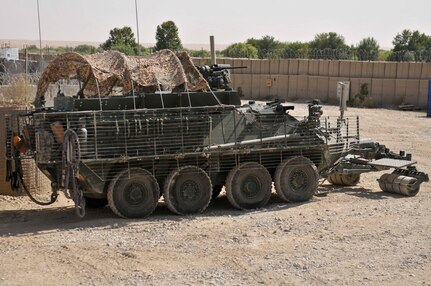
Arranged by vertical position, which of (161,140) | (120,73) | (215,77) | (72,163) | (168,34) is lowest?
(72,163)

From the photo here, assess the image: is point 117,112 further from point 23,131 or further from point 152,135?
point 23,131

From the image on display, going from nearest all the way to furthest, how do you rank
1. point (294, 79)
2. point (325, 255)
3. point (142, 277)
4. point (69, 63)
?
point (142, 277), point (325, 255), point (69, 63), point (294, 79)

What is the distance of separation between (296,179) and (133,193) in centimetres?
323

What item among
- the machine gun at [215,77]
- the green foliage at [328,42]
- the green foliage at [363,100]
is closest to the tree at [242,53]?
the green foliage at [328,42]

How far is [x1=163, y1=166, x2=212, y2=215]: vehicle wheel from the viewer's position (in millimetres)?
12359

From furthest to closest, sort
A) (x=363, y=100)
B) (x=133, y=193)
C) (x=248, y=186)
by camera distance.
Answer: (x=363, y=100), (x=248, y=186), (x=133, y=193)

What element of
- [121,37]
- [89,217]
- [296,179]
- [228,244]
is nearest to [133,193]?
[89,217]

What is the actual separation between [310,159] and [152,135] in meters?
3.39

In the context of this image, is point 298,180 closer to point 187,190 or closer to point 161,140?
point 187,190

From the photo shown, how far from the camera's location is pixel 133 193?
1211cm

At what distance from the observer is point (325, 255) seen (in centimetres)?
977

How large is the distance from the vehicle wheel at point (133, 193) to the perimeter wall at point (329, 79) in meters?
25.5

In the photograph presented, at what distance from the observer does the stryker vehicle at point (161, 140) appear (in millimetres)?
11570

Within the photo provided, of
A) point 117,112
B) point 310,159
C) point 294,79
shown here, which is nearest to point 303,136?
point 310,159
